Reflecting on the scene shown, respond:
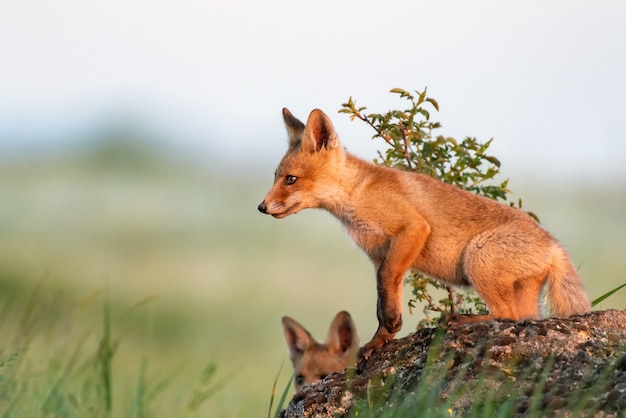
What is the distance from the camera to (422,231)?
19.7 feet

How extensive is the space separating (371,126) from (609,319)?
2.70 m

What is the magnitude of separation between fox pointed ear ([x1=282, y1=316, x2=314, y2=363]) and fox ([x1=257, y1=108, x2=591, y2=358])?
3.27 feet

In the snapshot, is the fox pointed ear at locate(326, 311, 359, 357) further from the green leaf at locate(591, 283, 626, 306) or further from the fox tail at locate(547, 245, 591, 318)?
the green leaf at locate(591, 283, 626, 306)

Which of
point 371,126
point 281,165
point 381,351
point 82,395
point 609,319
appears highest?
point 371,126

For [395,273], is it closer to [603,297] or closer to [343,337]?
[343,337]

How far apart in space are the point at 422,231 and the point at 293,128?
1544 mm

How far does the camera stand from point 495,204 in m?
6.39

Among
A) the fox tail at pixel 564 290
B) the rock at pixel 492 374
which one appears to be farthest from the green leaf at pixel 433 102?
the rock at pixel 492 374

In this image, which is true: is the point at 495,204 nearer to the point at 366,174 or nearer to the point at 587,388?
the point at 366,174

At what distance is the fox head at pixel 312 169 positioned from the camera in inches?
251

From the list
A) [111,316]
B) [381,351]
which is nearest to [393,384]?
[381,351]

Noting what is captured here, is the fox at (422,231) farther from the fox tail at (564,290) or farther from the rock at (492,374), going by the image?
the rock at (492,374)

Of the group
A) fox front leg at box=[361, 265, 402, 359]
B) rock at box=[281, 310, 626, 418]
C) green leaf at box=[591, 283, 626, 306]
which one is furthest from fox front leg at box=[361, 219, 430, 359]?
green leaf at box=[591, 283, 626, 306]

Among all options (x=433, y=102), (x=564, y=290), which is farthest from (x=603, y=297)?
(x=433, y=102)
